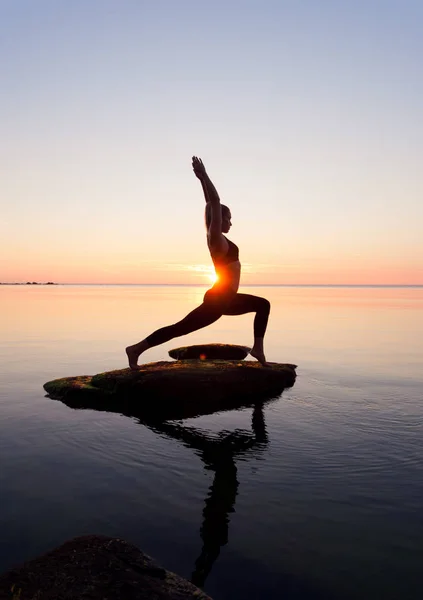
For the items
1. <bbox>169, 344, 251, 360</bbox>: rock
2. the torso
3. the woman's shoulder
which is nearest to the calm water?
the torso

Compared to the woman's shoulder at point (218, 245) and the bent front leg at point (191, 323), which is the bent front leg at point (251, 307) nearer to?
the bent front leg at point (191, 323)

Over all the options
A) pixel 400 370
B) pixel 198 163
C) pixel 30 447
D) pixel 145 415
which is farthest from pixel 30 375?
pixel 400 370

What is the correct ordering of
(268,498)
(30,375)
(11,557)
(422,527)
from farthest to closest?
1. (30,375)
2. (268,498)
3. (422,527)
4. (11,557)

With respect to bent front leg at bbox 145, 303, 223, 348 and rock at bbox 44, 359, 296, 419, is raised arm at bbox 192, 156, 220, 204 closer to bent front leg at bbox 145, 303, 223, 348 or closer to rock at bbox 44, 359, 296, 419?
bent front leg at bbox 145, 303, 223, 348

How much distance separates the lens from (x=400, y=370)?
16734mm

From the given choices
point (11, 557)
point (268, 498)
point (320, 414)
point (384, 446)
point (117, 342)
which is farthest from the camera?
point (117, 342)

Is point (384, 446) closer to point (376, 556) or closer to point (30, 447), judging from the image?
point (376, 556)

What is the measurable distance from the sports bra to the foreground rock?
24.5 ft

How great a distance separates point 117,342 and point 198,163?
15.8m

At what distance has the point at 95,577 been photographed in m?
3.45

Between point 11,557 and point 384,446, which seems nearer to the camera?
point 11,557

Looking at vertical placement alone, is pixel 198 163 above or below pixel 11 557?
above

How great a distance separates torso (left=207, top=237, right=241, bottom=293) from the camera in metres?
10.8

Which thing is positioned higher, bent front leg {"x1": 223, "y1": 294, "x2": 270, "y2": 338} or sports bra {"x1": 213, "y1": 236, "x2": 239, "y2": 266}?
sports bra {"x1": 213, "y1": 236, "x2": 239, "y2": 266}
